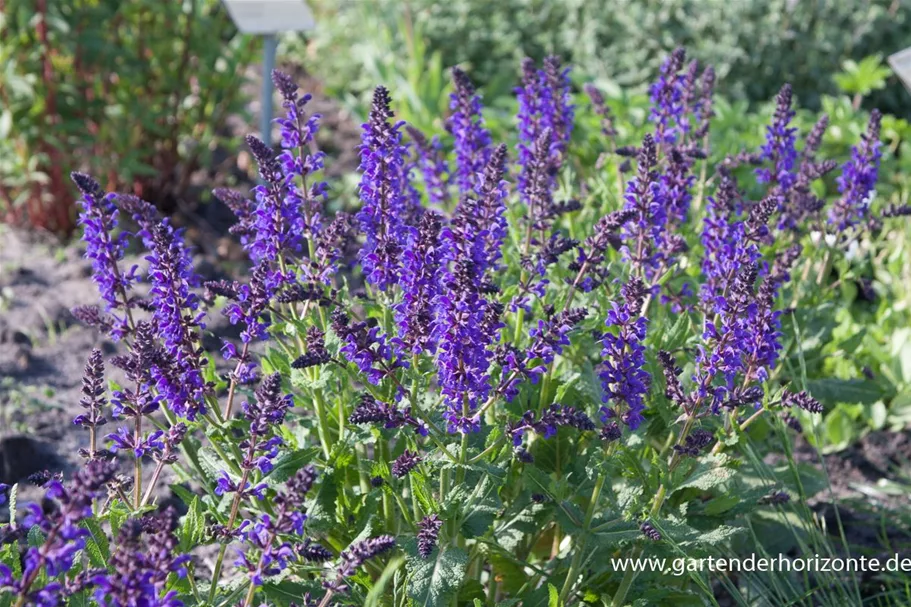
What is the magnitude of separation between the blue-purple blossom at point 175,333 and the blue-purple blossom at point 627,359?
974 mm

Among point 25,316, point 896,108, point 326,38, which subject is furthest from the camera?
point 326,38

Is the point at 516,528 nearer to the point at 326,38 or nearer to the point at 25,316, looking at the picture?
the point at 25,316

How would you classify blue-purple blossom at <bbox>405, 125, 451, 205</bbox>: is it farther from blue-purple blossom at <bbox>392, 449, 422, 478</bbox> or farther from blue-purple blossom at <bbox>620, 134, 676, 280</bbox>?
blue-purple blossom at <bbox>392, 449, 422, 478</bbox>

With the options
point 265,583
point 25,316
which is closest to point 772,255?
point 265,583

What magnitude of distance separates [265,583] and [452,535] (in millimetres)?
452

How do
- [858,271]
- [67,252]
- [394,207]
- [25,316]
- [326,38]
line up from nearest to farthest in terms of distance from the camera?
[394,207] → [858,271] → [25,316] → [67,252] → [326,38]

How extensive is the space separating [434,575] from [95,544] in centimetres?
76

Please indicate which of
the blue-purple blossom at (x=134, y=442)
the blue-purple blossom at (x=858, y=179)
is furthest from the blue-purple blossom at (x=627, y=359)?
the blue-purple blossom at (x=858, y=179)

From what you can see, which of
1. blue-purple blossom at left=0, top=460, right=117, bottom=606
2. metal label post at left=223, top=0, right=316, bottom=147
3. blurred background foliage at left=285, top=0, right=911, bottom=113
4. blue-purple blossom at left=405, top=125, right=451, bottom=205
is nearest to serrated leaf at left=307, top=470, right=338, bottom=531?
blue-purple blossom at left=0, top=460, right=117, bottom=606

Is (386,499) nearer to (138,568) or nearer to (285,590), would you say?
(285,590)

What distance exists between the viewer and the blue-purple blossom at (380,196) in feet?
8.78

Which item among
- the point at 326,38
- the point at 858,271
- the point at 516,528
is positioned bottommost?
the point at 516,528

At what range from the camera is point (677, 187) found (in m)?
3.46

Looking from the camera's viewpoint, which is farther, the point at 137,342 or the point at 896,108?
the point at 896,108
